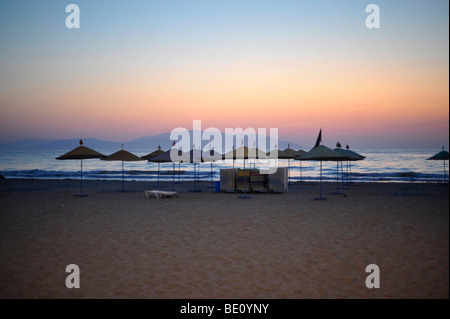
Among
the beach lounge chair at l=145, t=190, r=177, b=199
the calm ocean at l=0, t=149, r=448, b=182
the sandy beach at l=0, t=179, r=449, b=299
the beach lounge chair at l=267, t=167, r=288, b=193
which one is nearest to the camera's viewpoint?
the sandy beach at l=0, t=179, r=449, b=299

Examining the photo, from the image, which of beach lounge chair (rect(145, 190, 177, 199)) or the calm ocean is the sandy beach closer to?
beach lounge chair (rect(145, 190, 177, 199))

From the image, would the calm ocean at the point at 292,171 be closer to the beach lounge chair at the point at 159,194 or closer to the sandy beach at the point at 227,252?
the beach lounge chair at the point at 159,194

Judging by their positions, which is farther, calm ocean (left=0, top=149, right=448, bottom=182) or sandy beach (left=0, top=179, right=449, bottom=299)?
calm ocean (left=0, top=149, right=448, bottom=182)

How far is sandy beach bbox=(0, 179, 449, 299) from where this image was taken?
191 inches

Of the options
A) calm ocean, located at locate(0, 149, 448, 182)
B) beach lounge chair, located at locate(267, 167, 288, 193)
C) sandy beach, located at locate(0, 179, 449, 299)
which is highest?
beach lounge chair, located at locate(267, 167, 288, 193)

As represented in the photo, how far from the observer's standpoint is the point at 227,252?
6.70m

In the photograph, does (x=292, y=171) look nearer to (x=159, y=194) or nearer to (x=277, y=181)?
(x=277, y=181)

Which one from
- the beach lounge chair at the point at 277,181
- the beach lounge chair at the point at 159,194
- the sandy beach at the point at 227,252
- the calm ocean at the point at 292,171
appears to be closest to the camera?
the sandy beach at the point at 227,252

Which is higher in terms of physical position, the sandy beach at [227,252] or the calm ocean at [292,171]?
the sandy beach at [227,252]

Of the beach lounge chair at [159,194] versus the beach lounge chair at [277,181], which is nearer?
the beach lounge chair at [159,194]

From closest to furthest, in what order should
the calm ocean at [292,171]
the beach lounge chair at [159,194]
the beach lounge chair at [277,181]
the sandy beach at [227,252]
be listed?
the sandy beach at [227,252] < the beach lounge chair at [159,194] < the beach lounge chair at [277,181] < the calm ocean at [292,171]

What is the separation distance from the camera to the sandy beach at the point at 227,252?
4.84 metres

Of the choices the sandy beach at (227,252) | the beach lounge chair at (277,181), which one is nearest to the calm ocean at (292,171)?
the beach lounge chair at (277,181)

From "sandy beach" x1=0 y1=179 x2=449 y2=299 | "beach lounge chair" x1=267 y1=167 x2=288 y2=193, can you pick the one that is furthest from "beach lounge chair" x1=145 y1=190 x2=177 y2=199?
"beach lounge chair" x1=267 y1=167 x2=288 y2=193
